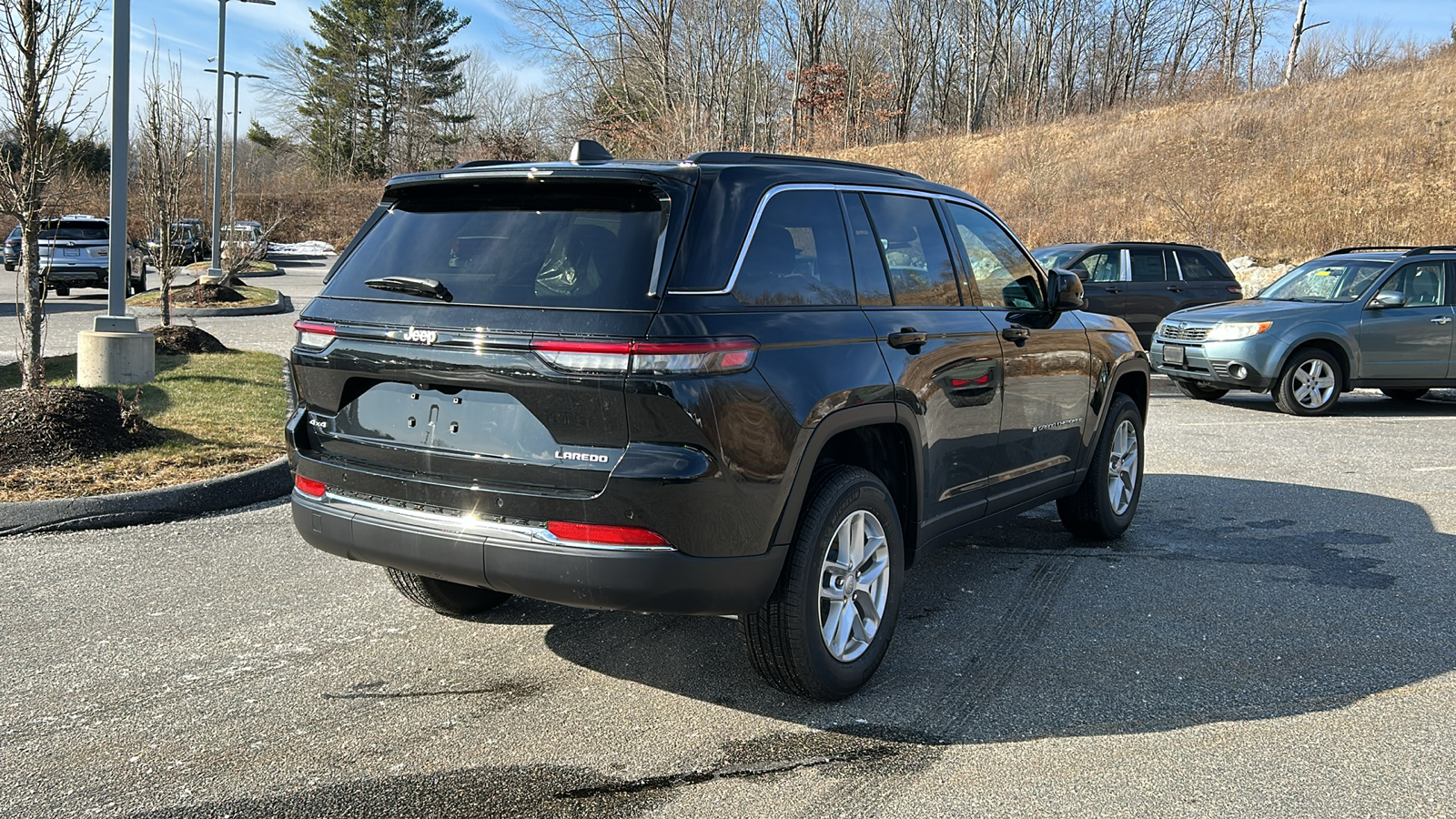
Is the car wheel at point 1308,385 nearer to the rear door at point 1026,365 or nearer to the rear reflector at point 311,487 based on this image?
→ the rear door at point 1026,365

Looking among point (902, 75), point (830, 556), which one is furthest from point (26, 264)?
point (902, 75)

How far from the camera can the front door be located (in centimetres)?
1242

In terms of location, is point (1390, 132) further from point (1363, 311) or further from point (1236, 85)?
point (1363, 311)

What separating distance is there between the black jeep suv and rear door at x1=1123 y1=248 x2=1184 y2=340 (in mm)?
12233

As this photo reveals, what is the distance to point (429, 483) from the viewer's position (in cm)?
368

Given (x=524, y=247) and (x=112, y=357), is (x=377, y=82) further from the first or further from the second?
(x=524, y=247)

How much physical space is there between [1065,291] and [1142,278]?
38.1 ft

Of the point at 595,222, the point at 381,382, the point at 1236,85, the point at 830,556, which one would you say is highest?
the point at 1236,85

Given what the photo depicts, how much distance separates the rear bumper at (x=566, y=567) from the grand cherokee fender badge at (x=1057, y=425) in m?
2.19

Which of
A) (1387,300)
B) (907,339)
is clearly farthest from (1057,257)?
(907,339)

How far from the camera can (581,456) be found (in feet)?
11.2

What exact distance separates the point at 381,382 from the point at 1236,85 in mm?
48026

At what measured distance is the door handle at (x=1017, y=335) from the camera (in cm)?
509

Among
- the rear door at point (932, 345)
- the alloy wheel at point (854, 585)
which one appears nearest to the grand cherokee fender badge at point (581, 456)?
the alloy wheel at point (854, 585)
